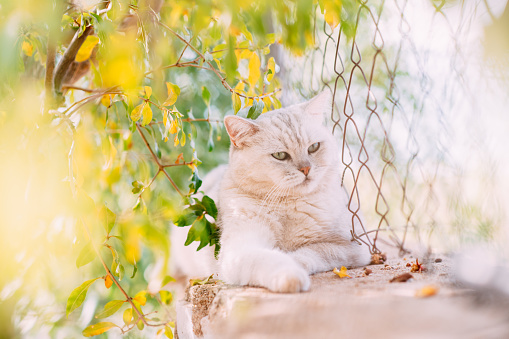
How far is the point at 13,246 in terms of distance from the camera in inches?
43.1

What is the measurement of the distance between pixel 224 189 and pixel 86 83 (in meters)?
1.19

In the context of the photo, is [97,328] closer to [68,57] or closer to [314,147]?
[68,57]

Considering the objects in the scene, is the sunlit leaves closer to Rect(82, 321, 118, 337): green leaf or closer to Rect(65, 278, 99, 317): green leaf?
Rect(65, 278, 99, 317): green leaf

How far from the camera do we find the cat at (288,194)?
1.49 meters

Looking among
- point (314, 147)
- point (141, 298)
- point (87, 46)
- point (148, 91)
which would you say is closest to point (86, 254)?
point (141, 298)

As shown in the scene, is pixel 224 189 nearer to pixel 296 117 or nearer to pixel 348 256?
pixel 296 117

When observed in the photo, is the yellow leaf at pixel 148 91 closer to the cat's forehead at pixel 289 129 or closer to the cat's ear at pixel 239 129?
the cat's ear at pixel 239 129

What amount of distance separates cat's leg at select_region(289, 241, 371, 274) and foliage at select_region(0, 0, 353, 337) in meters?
0.38

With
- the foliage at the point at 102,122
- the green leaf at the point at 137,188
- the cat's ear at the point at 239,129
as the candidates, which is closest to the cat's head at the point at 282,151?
the cat's ear at the point at 239,129

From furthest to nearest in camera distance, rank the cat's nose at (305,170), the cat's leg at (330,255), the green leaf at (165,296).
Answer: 1. the cat's nose at (305,170)
2. the green leaf at (165,296)
3. the cat's leg at (330,255)

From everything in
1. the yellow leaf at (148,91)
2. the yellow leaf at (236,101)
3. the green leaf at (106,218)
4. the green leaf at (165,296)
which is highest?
the yellow leaf at (236,101)

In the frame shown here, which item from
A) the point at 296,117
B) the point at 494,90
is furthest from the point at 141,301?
the point at 494,90

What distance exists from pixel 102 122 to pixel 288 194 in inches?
37.0

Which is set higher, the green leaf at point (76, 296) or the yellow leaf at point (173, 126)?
the yellow leaf at point (173, 126)
